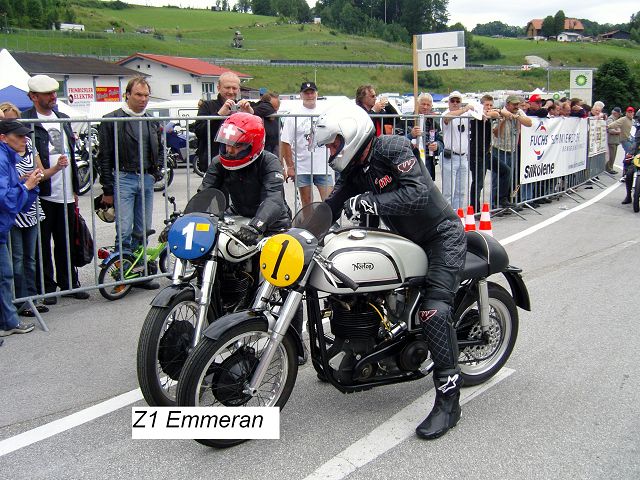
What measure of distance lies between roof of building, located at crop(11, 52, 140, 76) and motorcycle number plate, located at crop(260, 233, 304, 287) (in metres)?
48.6

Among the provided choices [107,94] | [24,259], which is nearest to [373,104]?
[24,259]

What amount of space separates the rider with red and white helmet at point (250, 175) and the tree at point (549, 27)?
183411mm

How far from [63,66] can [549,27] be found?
5863 inches

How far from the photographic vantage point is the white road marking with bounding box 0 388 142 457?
3955 mm

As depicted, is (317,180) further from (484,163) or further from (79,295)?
(79,295)

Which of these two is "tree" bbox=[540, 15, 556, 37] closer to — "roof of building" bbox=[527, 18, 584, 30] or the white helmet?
"roof of building" bbox=[527, 18, 584, 30]

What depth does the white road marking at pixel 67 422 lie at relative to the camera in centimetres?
396

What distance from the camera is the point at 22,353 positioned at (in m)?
5.44

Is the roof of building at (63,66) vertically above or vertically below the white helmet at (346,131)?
above

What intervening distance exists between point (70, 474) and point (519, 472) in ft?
7.54

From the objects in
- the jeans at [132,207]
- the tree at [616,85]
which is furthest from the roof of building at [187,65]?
the jeans at [132,207]

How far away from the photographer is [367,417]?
4.29m

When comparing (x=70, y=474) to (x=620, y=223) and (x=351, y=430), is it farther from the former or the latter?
(x=620, y=223)

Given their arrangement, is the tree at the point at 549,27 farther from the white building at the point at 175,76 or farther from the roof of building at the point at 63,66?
the roof of building at the point at 63,66
